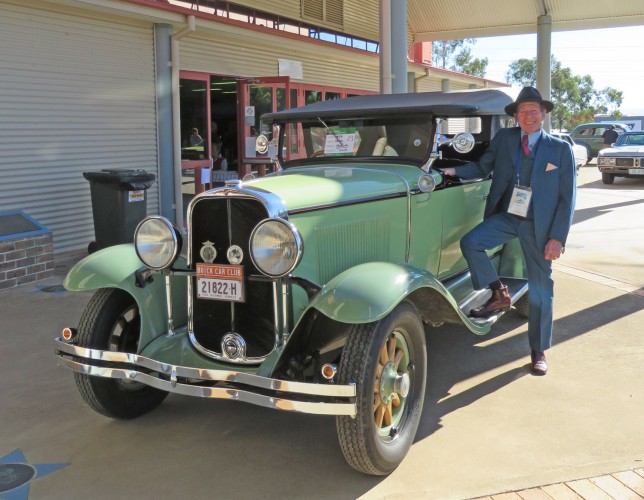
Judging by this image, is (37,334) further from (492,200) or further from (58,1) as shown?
(58,1)

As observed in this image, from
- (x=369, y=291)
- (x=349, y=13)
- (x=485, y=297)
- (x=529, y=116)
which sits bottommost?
(x=485, y=297)

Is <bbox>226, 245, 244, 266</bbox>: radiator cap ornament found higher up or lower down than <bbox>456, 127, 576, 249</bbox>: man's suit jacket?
lower down

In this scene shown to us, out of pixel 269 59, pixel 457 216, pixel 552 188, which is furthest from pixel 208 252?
pixel 269 59

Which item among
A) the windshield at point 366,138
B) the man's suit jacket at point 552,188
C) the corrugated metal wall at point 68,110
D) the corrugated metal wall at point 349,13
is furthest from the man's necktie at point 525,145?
the corrugated metal wall at point 349,13

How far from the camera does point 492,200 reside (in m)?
4.74

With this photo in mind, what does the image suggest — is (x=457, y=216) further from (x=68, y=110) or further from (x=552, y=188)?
(x=68, y=110)

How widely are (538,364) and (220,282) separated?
237 centimetres

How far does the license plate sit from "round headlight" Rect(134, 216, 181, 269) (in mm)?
185

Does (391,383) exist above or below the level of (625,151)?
below

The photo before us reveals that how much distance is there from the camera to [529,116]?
447 cm

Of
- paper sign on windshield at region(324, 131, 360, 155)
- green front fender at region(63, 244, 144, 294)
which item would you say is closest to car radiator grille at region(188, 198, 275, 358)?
green front fender at region(63, 244, 144, 294)

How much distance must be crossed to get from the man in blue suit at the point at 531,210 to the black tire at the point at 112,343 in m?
2.18

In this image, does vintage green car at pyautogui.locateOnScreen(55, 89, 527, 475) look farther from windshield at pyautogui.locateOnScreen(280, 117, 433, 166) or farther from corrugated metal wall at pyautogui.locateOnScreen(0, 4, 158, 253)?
corrugated metal wall at pyautogui.locateOnScreen(0, 4, 158, 253)

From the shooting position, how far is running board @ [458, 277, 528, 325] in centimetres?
434
